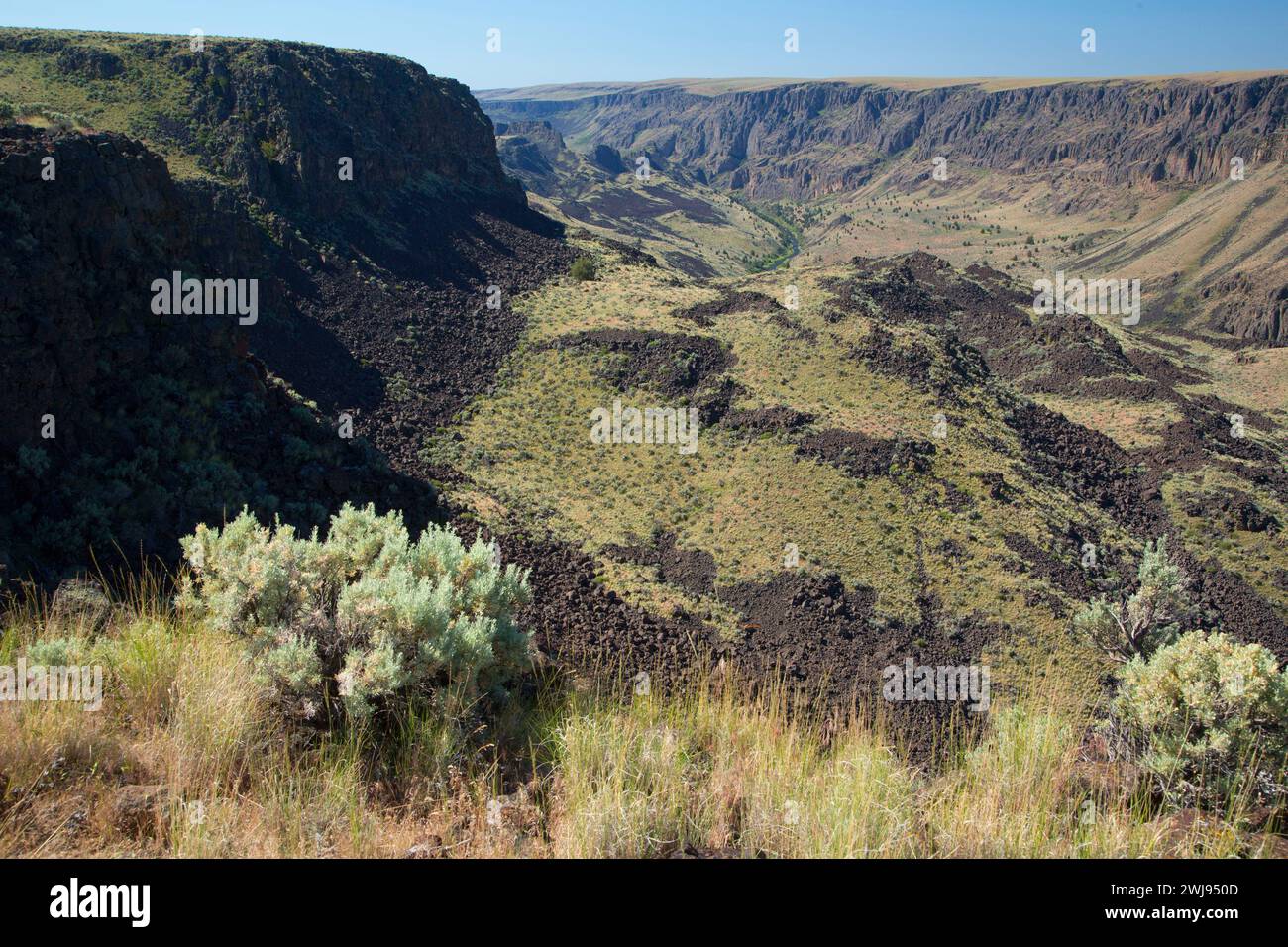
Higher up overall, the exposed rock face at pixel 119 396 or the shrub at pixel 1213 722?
the exposed rock face at pixel 119 396

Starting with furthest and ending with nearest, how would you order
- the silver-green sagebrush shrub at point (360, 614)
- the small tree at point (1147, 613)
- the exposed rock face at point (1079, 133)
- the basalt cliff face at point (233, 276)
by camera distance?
the exposed rock face at point (1079, 133)
the small tree at point (1147, 613)
the basalt cliff face at point (233, 276)
the silver-green sagebrush shrub at point (360, 614)

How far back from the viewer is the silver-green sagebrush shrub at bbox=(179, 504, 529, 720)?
4.43 metres

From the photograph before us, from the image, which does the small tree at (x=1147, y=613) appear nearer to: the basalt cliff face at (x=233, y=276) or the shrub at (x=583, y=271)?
the basalt cliff face at (x=233, y=276)

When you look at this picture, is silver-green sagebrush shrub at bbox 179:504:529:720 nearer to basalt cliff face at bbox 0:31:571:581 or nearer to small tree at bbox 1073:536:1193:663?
basalt cliff face at bbox 0:31:571:581

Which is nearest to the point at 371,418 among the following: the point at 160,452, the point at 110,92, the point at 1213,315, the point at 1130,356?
the point at 160,452

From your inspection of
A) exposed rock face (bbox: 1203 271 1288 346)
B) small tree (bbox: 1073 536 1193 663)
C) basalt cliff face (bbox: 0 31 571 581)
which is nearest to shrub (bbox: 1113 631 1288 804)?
small tree (bbox: 1073 536 1193 663)

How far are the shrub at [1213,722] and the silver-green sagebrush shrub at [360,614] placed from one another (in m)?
4.34

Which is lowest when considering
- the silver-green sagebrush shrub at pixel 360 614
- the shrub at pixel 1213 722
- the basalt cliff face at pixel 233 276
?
the shrub at pixel 1213 722

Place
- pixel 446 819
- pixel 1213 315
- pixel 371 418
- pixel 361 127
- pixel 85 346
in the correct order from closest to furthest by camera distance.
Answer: pixel 446 819 < pixel 85 346 < pixel 371 418 < pixel 361 127 < pixel 1213 315

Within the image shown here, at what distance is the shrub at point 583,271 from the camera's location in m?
37.2

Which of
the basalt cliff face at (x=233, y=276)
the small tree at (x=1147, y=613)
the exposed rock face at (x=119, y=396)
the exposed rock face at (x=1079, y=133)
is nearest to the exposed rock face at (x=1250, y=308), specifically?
the exposed rock face at (x=1079, y=133)

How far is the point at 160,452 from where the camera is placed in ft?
38.6
